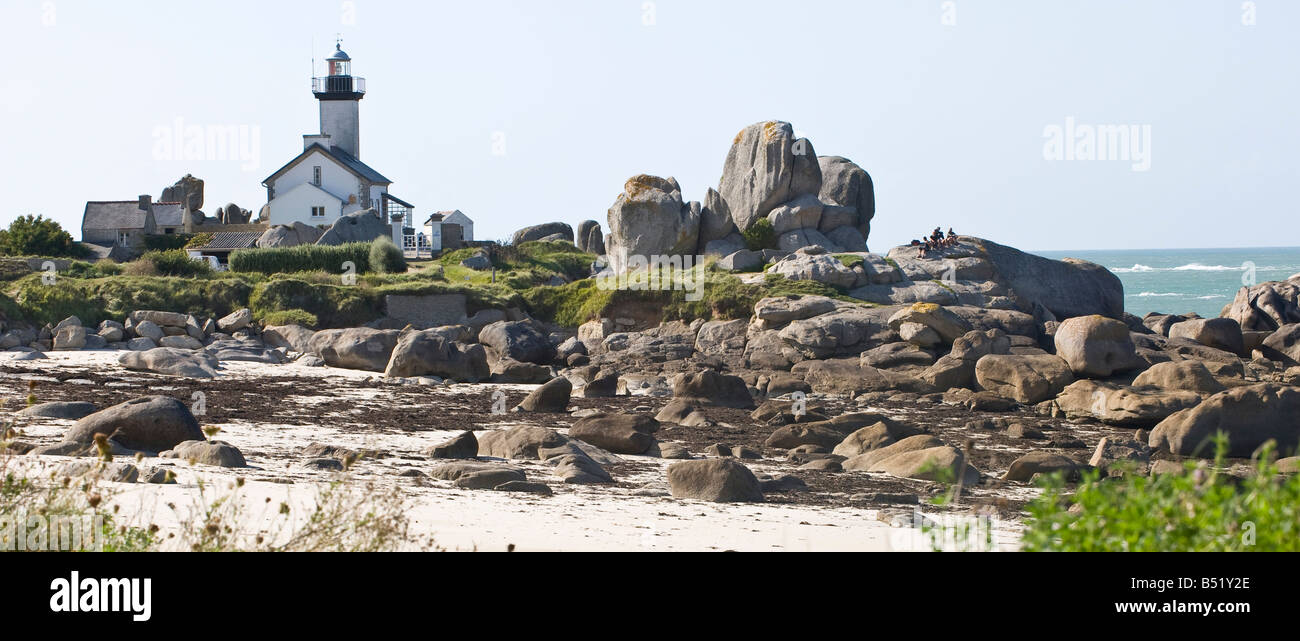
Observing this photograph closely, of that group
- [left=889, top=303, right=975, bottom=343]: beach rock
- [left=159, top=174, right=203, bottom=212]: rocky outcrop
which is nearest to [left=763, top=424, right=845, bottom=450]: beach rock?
[left=889, top=303, right=975, bottom=343]: beach rock

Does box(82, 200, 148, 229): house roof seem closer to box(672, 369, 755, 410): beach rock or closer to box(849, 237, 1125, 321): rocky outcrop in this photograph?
box(849, 237, 1125, 321): rocky outcrop

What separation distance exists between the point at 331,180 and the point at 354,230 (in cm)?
1620

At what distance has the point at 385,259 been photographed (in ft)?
138

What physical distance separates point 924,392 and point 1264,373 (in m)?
8.92

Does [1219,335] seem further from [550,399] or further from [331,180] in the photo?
[331,180]

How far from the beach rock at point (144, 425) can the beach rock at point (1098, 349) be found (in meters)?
17.7

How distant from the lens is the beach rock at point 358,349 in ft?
89.7

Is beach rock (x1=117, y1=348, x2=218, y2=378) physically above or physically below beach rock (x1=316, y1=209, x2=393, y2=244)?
below

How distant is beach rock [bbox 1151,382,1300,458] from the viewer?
1806 centimetres

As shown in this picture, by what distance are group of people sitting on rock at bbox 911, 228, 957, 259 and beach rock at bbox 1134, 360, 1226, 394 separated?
12634 millimetres

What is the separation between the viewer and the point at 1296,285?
36.0 metres

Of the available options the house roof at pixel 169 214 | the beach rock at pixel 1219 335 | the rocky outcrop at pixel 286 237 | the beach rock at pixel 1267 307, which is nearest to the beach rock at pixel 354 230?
the rocky outcrop at pixel 286 237
